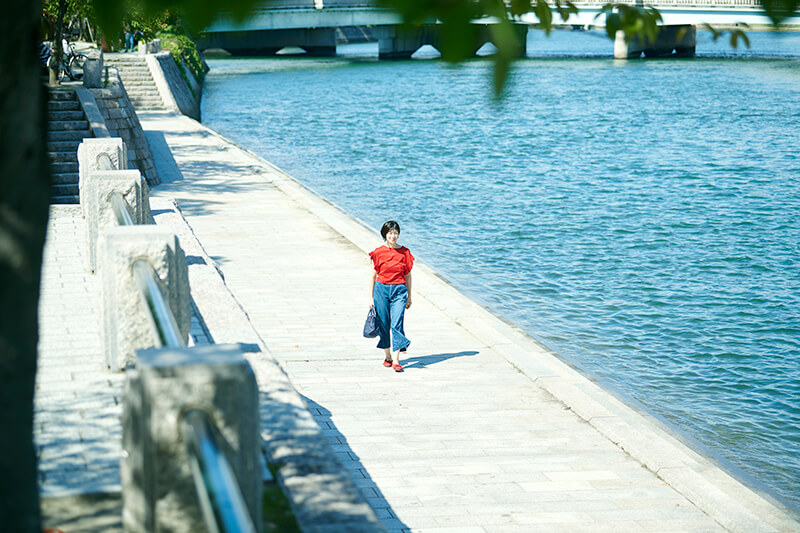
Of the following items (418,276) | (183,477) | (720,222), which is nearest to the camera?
(183,477)

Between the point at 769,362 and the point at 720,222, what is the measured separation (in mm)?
9176

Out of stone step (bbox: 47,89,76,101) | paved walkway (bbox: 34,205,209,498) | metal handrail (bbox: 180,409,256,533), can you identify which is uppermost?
stone step (bbox: 47,89,76,101)

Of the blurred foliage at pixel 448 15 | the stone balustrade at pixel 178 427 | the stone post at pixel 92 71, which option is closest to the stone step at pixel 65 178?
the stone post at pixel 92 71

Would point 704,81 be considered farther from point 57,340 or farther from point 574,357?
point 57,340

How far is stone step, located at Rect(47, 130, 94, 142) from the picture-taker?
17422mm

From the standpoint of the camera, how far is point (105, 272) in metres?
6.07

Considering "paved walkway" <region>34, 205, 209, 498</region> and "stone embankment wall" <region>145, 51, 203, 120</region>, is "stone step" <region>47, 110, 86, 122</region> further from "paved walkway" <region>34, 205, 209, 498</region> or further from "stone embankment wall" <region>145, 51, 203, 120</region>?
"stone embankment wall" <region>145, 51, 203, 120</region>

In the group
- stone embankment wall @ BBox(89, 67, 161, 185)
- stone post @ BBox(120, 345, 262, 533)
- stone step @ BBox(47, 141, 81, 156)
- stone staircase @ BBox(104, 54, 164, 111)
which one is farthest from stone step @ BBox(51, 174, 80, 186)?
stone staircase @ BBox(104, 54, 164, 111)

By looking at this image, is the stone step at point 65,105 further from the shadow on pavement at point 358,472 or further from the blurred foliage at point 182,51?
the blurred foliage at point 182,51

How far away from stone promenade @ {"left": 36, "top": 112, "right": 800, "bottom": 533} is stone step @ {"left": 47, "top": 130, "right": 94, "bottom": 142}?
4720mm

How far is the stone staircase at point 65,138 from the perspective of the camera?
1552cm

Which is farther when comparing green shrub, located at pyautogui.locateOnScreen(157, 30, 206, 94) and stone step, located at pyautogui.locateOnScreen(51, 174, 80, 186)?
green shrub, located at pyautogui.locateOnScreen(157, 30, 206, 94)

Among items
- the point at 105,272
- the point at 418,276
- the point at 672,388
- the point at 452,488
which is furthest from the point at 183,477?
the point at 418,276

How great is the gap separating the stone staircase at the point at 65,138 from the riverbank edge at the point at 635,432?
257 inches
